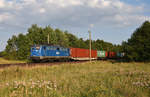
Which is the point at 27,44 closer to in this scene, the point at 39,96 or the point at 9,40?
→ the point at 9,40

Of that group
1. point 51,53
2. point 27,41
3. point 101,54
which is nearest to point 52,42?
point 27,41

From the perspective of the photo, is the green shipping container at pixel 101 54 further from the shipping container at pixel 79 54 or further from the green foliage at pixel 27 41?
the green foliage at pixel 27 41

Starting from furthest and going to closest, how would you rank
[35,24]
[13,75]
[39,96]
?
[35,24] → [13,75] → [39,96]

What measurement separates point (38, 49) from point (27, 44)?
2819 centimetres

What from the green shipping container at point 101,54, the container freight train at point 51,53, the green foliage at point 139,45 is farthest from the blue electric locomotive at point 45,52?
the green shipping container at point 101,54

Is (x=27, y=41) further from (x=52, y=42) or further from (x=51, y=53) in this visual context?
(x=51, y=53)

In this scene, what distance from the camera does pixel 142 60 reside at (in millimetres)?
39406

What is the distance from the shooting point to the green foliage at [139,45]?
125ft

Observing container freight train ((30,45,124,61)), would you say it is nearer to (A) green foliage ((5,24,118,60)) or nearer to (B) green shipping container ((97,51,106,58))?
(B) green shipping container ((97,51,106,58))

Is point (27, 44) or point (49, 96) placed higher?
point (27, 44)

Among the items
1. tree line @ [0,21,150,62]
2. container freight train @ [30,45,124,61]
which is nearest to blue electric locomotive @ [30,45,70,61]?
container freight train @ [30,45,124,61]

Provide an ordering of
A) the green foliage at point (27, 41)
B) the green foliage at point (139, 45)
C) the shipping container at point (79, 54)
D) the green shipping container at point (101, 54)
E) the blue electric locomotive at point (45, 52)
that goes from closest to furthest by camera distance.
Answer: the blue electric locomotive at point (45, 52) < the green foliage at point (139, 45) < the shipping container at point (79, 54) < the green shipping container at point (101, 54) < the green foliage at point (27, 41)

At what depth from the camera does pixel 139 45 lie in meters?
38.8

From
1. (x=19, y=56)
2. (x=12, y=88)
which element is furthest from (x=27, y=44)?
(x=12, y=88)
